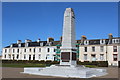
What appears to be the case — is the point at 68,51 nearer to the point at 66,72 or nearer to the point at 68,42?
the point at 68,42

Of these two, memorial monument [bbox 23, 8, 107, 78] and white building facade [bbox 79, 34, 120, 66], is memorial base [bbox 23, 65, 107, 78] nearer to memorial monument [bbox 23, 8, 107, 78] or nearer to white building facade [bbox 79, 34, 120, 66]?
memorial monument [bbox 23, 8, 107, 78]

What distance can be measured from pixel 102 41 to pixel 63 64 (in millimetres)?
33041

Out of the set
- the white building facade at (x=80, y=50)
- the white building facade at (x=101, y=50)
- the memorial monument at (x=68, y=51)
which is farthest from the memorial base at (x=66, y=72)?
the white building facade at (x=80, y=50)

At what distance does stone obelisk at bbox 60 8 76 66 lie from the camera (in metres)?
22.2

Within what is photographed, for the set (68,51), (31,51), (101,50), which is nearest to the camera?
(68,51)

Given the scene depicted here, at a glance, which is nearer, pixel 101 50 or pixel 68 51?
pixel 68 51

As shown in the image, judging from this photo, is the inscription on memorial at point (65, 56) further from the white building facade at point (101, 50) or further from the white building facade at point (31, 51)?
the white building facade at point (31, 51)

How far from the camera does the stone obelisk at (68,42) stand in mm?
22188

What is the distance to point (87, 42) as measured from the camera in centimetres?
5450

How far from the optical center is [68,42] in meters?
22.3

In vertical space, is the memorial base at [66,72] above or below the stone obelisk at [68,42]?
below

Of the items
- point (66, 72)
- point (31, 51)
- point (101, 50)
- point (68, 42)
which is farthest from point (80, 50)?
point (66, 72)

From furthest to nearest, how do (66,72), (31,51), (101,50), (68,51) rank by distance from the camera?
1. (31,51)
2. (101,50)
3. (68,51)
4. (66,72)

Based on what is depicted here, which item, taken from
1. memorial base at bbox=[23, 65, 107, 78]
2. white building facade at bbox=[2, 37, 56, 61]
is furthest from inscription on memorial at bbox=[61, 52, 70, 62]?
white building facade at bbox=[2, 37, 56, 61]
